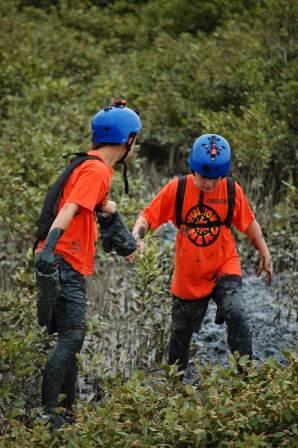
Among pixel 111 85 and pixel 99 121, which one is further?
pixel 111 85

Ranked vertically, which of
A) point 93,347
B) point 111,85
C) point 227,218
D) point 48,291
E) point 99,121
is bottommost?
point 93,347

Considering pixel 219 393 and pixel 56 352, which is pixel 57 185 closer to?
pixel 56 352

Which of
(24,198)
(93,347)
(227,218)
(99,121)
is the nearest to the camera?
(99,121)

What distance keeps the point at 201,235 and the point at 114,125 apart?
743mm

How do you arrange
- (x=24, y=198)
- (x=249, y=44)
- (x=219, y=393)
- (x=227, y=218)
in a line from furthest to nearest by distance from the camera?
(x=249, y=44)
(x=24, y=198)
(x=227, y=218)
(x=219, y=393)

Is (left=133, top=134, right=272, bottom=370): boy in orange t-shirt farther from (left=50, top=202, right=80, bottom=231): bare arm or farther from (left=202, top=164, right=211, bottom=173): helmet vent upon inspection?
(left=50, top=202, right=80, bottom=231): bare arm

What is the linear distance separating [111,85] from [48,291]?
616cm

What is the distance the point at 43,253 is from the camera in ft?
13.5

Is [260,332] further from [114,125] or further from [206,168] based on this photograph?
[114,125]

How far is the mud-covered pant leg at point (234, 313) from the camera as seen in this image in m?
4.74

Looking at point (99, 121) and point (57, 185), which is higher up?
point (99, 121)

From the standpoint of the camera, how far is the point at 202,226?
4.79 meters

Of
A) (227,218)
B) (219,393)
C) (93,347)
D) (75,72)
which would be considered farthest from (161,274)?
(75,72)

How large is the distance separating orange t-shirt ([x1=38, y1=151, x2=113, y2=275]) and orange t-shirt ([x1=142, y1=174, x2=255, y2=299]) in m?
0.49
